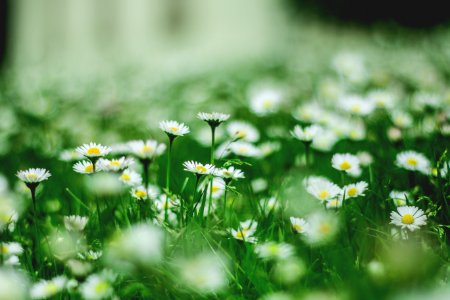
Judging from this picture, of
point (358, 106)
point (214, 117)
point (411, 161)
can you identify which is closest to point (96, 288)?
point (214, 117)

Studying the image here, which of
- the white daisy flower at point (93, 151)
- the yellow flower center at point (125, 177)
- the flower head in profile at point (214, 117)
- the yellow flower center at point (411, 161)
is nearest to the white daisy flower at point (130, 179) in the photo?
the yellow flower center at point (125, 177)

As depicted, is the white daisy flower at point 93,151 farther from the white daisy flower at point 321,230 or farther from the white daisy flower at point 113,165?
the white daisy flower at point 321,230

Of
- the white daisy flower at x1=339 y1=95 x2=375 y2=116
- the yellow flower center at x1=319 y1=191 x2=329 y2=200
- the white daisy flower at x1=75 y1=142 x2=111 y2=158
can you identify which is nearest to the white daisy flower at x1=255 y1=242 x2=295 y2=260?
the yellow flower center at x1=319 y1=191 x2=329 y2=200

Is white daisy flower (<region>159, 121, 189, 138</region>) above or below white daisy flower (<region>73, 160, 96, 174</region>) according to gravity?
above

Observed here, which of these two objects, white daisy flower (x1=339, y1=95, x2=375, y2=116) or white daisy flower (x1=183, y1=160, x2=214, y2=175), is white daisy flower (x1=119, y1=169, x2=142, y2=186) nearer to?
white daisy flower (x1=183, y1=160, x2=214, y2=175)

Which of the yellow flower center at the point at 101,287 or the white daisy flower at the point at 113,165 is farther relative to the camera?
the white daisy flower at the point at 113,165

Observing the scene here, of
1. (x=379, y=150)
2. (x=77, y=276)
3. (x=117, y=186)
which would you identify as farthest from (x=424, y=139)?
(x=77, y=276)

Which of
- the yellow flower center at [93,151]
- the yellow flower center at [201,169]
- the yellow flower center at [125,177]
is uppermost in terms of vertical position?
the yellow flower center at [93,151]

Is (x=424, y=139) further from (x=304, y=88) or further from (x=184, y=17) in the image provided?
(x=184, y=17)
